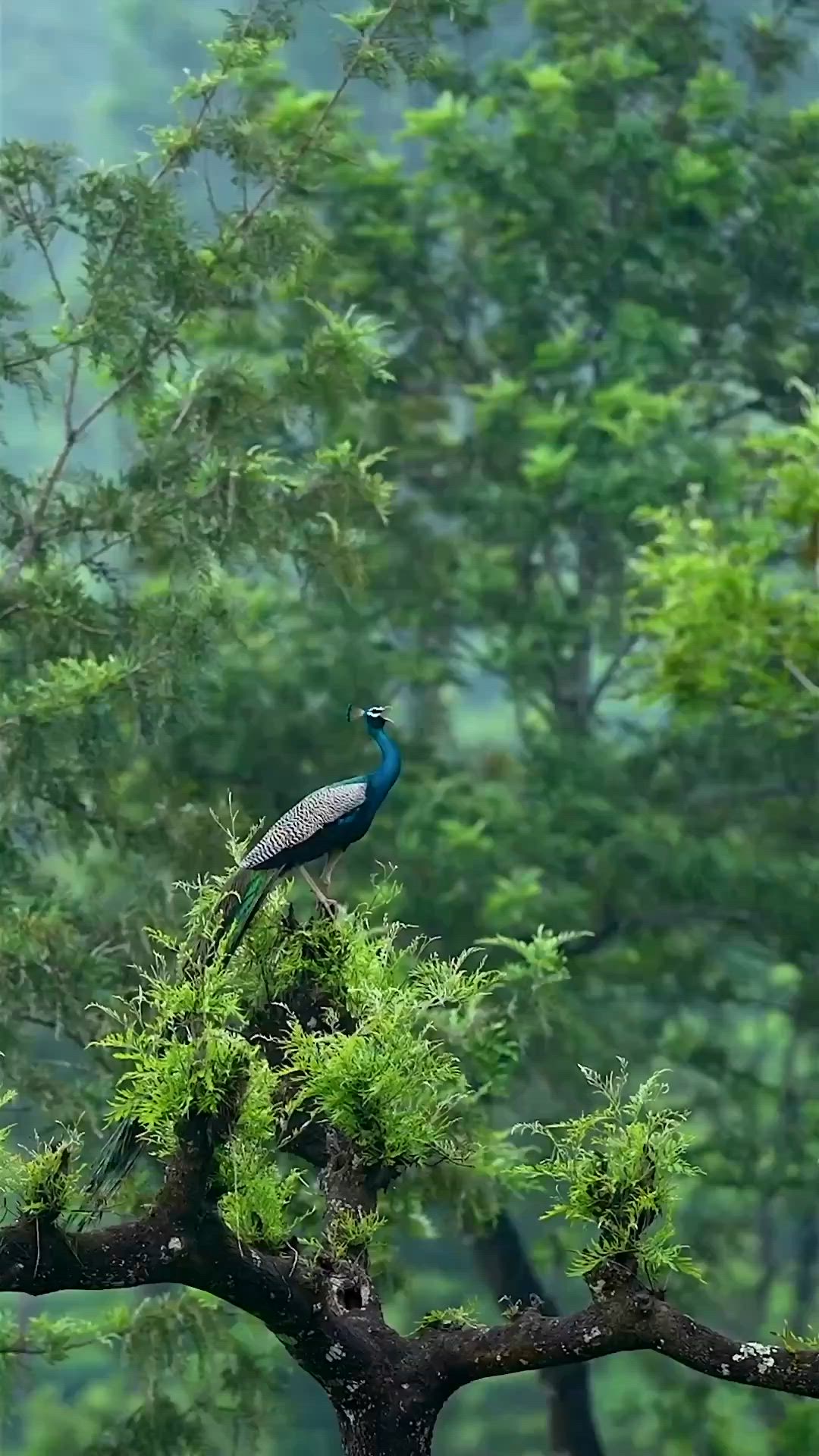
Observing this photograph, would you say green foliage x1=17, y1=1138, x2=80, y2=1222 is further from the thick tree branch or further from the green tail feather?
the thick tree branch

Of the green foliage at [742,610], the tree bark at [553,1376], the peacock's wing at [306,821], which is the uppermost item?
the green foliage at [742,610]

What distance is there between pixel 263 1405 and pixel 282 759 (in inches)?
86.4

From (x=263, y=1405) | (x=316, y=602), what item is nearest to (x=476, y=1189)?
(x=263, y=1405)

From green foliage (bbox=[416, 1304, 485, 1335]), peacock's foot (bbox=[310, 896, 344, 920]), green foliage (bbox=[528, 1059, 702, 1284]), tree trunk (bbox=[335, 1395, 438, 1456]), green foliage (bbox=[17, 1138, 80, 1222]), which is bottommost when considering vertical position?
tree trunk (bbox=[335, 1395, 438, 1456])

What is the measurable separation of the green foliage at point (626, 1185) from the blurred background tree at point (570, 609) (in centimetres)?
300

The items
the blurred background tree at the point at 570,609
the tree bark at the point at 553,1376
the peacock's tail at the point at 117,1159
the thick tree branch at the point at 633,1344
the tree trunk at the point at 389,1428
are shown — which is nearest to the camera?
the thick tree branch at the point at 633,1344

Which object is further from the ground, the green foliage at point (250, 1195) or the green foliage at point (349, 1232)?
the green foliage at point (250, 1195)

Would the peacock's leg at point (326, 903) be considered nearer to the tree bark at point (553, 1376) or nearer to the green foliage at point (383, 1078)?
the green foliage at point (383, 1078)

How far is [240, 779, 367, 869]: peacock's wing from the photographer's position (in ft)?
10.3

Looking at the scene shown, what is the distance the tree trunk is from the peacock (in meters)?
0.55

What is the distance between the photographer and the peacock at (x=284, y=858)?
3.09 m

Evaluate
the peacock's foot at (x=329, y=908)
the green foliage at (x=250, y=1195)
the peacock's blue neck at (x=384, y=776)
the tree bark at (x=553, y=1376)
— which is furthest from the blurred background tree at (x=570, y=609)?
the green foliage at (x=250, y=1195)

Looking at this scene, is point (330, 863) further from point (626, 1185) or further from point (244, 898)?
point (626, 1185)

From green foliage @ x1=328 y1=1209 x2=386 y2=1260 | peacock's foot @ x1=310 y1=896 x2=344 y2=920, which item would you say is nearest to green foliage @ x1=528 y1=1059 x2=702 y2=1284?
green foliage @ x1=328 y1=1209 x2=386 y2=1260
